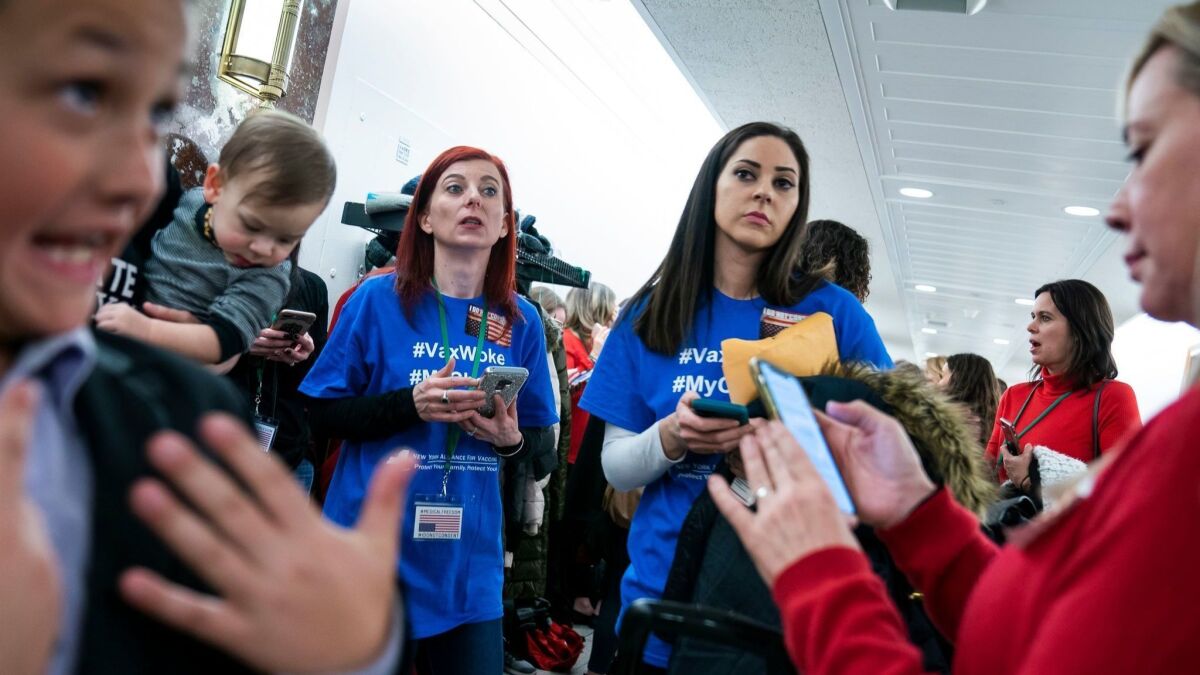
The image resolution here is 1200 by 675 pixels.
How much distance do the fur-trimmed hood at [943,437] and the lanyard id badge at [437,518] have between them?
104 cm

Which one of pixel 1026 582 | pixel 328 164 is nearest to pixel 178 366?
pixel 1026 582

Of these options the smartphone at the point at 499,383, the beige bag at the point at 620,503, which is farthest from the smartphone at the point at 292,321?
the beige bag at the point at 620,503

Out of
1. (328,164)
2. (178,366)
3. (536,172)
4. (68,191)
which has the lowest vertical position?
(178,366)

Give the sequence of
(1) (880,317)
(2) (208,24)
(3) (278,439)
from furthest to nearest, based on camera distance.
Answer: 1. (1) (880,317)
2. (2) (208,24)
3. (3) (278,439)

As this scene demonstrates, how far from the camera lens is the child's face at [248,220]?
1.71 metres

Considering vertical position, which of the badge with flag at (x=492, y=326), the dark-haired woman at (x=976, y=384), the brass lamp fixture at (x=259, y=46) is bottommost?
the badge with flag at (x=492, y=326)

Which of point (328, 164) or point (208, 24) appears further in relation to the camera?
point (208, 24)

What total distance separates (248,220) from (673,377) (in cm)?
93

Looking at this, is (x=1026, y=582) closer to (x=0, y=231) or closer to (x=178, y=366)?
(x=178, y=366)

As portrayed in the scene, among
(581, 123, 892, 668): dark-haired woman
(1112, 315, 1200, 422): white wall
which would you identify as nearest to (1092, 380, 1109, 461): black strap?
(581, 123, 892, 668): dark-haired woman

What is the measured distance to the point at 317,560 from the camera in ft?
2.00

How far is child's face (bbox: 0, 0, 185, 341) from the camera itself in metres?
0.58

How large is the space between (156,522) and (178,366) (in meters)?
0.24

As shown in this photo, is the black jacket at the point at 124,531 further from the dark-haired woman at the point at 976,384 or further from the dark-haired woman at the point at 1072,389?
the dark-haired woman at the point at 976,384
